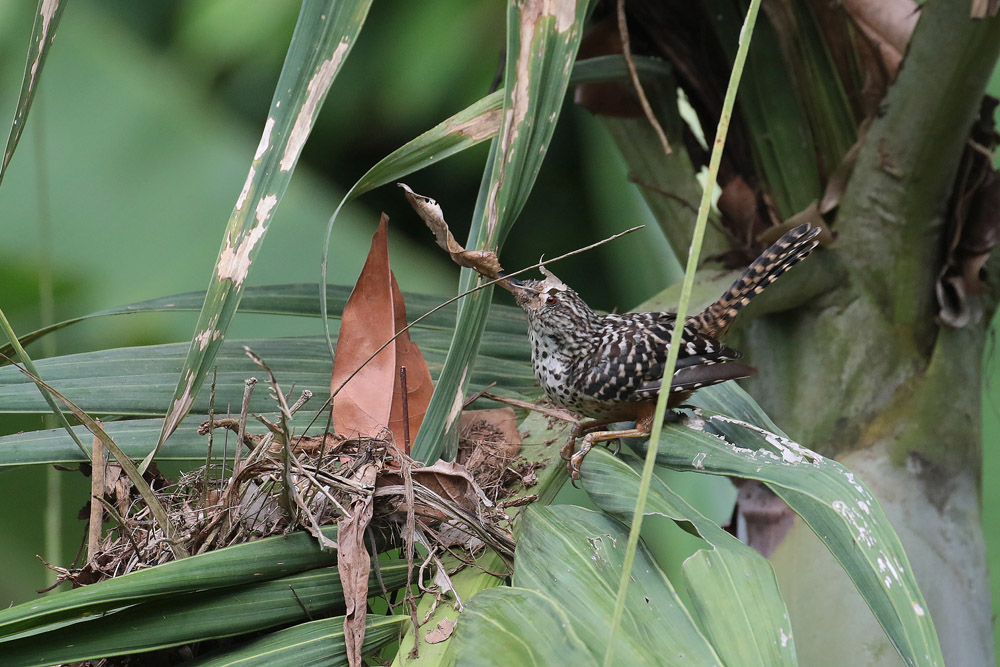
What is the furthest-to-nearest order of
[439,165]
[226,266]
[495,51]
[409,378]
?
[439,165]
[495,51]
[409,378]
[226,266]

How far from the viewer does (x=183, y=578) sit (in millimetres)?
441

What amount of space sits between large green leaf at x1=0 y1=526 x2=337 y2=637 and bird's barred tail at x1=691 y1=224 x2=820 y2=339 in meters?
0.53

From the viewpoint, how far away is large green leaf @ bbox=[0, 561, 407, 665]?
44cm

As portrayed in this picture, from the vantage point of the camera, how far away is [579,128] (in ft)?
5.63

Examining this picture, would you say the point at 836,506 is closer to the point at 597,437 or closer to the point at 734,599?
the point at 734,599

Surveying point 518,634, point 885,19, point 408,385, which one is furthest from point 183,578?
point 885,19

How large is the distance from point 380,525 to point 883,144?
75 centimetres

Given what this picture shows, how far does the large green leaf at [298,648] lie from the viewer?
1.56 feet

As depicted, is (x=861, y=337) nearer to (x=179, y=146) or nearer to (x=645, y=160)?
(x=645, y=160)

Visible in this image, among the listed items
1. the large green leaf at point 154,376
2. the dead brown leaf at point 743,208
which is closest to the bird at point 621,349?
the large green leaf at point 154,376

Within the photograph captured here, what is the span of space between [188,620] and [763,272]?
65 centimetres

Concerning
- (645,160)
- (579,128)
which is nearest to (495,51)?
(579,128)

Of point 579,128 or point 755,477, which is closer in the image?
point 755,477

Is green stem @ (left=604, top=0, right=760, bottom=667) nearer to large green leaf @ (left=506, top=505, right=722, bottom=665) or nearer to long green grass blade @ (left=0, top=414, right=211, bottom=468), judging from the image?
large green leaf @ (left=506, top=505, right=722, bottom=665)
